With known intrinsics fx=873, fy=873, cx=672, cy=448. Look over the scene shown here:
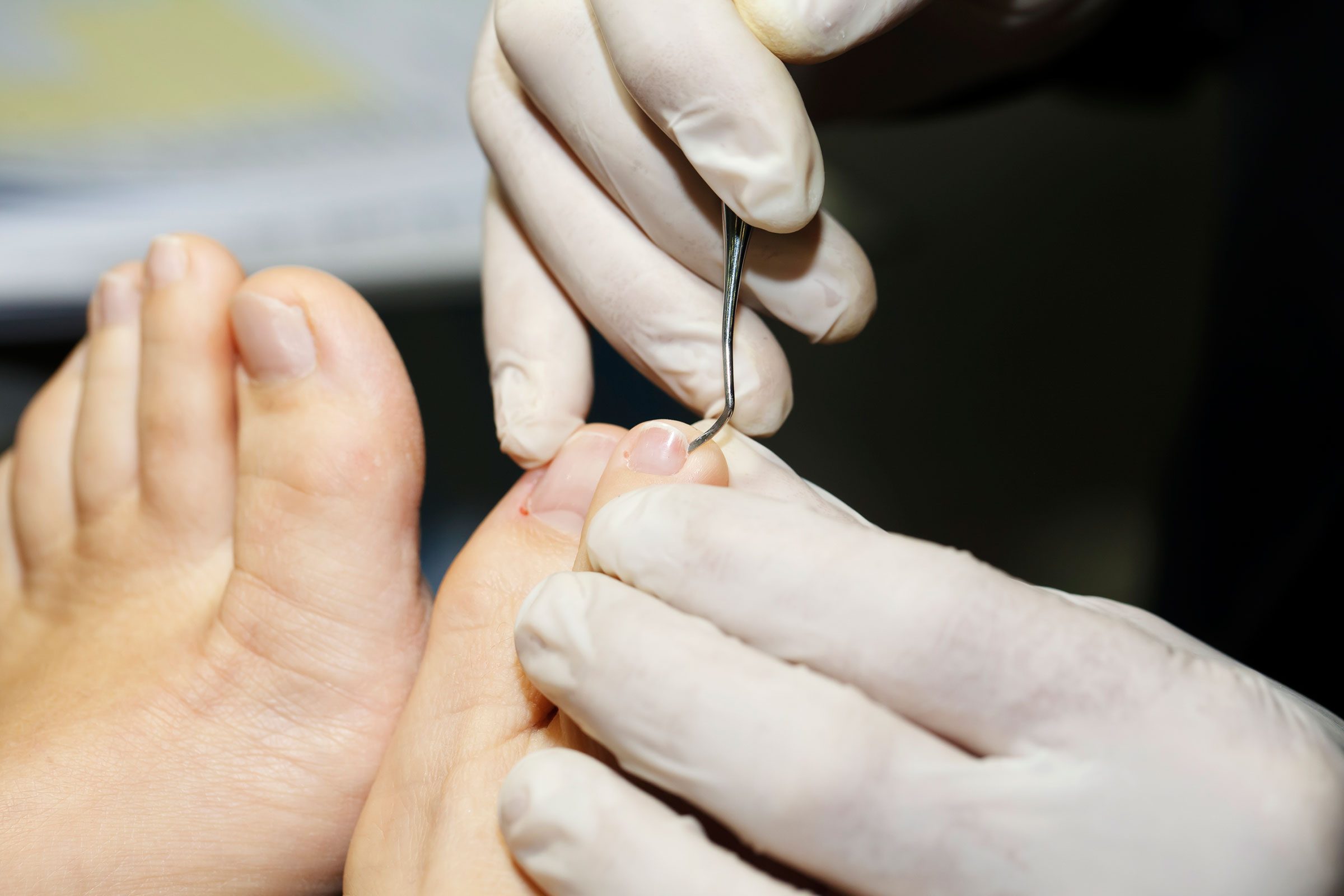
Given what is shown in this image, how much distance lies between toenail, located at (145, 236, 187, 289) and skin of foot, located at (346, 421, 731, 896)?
0.42 metres

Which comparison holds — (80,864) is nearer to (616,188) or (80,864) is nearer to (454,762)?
(454,762)

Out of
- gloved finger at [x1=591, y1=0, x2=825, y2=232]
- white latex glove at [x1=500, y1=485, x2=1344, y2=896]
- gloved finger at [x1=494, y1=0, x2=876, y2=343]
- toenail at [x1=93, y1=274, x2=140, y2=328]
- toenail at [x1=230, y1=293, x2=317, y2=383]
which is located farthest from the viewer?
toenail at [x1=93, y1=274, x2=140, y2=328]

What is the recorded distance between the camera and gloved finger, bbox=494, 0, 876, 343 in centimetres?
64

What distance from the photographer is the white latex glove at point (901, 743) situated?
1.39 feet

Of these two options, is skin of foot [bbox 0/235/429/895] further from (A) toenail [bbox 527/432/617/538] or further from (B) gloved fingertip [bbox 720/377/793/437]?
(B) gloved fingertip [bbox 720/377/793/437]

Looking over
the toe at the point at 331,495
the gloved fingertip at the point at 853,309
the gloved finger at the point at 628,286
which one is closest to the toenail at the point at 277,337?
the toe at the point at 331,495

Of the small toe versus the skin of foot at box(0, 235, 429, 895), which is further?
the small toe

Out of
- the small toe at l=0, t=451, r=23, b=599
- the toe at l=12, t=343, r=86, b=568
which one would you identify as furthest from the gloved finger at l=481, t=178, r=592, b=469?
the small toe at l=0, t=451, r=23, b=599

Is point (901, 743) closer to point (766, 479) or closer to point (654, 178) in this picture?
point (766, 479)

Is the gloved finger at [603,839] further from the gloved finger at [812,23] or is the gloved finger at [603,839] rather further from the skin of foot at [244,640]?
the gloved finger at [812,23]

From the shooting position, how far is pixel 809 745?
0.43 m

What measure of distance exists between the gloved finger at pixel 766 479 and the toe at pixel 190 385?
52cm

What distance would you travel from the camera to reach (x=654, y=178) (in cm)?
64

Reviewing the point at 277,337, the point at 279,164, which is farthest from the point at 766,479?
the point at 279,164
